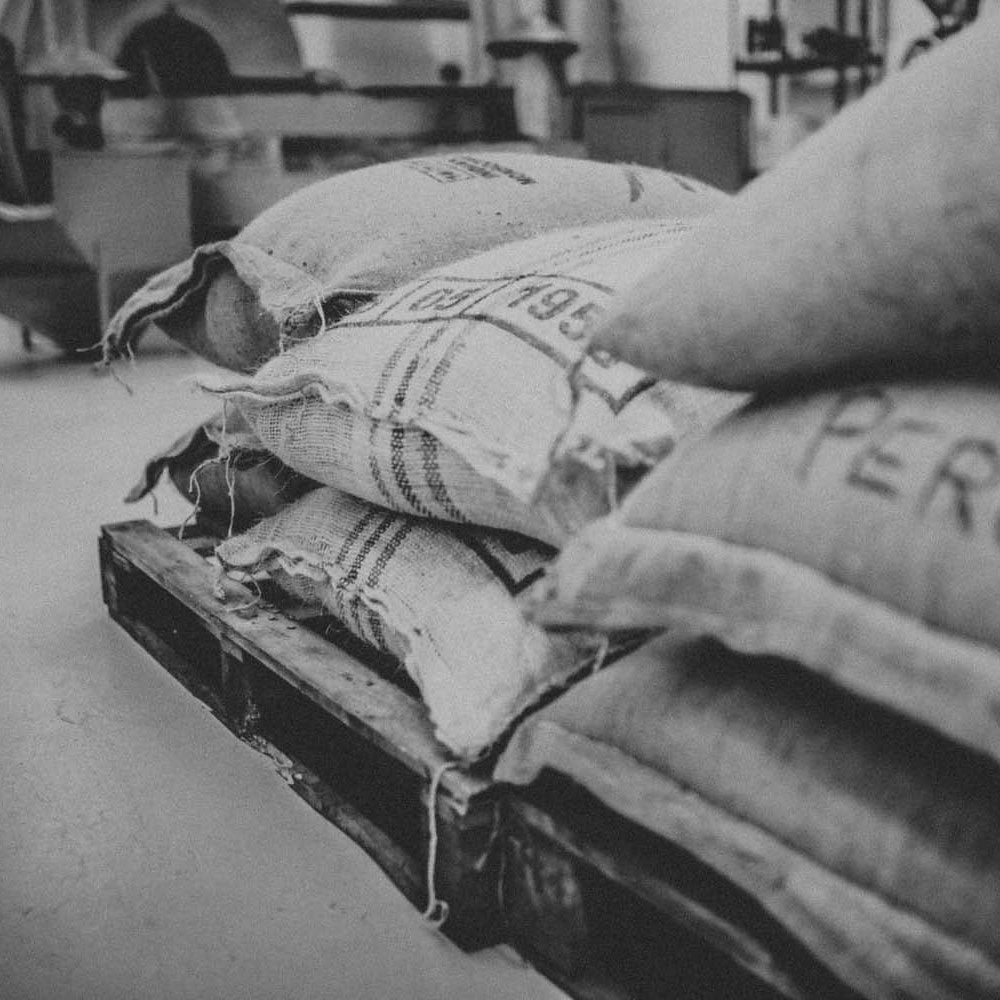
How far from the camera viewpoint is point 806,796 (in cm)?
76

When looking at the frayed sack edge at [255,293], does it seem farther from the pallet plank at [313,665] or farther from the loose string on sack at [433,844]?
the loose string on sack at [433,844]

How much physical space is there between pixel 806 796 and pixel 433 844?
34cm

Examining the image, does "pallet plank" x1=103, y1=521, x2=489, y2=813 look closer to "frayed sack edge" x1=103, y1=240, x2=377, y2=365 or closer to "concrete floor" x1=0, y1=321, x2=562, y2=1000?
"concrete floor" x1=0, y1=321, x2=562, y2=1000

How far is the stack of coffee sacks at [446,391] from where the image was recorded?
1.00 metres

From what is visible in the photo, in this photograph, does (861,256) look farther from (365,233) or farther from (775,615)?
(365,233)

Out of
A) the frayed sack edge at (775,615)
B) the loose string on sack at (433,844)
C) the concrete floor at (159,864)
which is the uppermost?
the frayed sack edge at (775,615)

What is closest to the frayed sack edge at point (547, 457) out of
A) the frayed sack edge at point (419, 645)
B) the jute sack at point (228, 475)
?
the frayed sack edge at point (419, 645)

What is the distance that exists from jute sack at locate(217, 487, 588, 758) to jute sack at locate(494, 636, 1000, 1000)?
0.07m

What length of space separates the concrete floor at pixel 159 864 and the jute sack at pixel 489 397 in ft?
1.09

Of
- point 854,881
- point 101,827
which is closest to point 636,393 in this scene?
point 854,881

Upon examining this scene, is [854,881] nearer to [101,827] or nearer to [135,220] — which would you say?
[101,827]

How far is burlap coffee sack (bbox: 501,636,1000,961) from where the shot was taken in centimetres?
69

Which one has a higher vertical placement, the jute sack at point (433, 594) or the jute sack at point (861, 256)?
the jute sack at point (861, 256)

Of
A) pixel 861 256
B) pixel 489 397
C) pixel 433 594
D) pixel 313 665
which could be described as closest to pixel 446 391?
pixel 489 397
